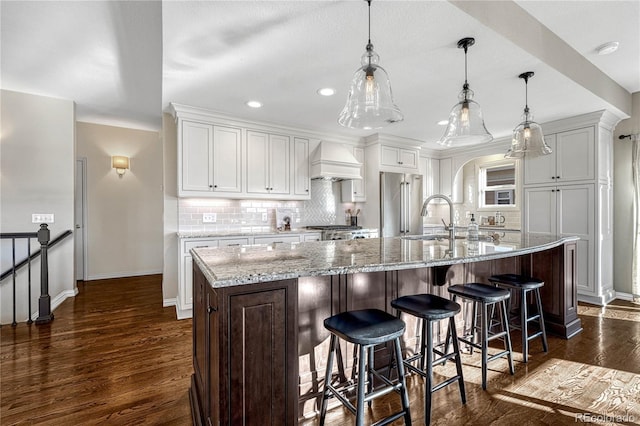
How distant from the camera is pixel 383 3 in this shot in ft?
5.84

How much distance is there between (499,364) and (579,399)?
0.50 meters

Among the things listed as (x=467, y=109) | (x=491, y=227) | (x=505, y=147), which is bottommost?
(x=491, y=227)

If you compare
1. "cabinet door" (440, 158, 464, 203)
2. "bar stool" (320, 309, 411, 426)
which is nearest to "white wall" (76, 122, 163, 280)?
"bar stool" (320, 309, 411, 426)

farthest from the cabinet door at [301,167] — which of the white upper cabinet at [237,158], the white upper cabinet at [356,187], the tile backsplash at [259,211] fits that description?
the white upper cabinet at [356,187]

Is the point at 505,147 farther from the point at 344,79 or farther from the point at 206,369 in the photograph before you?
the point at 206,369

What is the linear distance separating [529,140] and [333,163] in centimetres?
236

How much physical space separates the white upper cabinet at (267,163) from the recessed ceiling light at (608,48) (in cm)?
343

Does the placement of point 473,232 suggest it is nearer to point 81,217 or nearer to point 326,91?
point 326,91

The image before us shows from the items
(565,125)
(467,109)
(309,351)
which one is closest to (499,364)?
(309,351)

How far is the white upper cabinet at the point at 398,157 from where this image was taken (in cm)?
482

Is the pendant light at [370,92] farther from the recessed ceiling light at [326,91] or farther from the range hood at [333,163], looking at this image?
the range hood at [333,163]

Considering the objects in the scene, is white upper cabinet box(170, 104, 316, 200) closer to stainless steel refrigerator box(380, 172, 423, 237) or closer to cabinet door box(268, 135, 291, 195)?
cabinet door box(268, 135, 291, 195)

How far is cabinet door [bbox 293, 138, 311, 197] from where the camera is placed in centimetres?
434

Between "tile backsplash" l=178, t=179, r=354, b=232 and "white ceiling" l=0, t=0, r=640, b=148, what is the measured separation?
1210 millimetres
